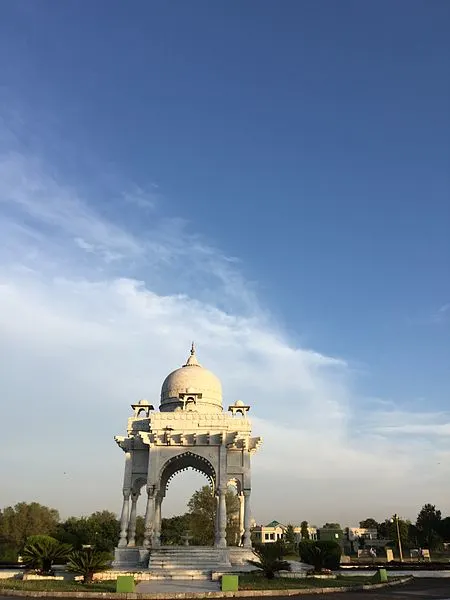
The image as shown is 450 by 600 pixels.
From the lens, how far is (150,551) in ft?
97.8

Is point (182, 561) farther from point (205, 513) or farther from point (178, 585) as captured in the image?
point (205, 513)

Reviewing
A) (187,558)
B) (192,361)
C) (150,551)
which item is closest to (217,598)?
(187,558)

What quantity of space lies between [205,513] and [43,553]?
36.2m

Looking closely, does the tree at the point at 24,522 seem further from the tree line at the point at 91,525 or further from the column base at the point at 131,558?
the column base at the point at 131,558

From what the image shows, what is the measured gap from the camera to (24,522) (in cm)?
6600

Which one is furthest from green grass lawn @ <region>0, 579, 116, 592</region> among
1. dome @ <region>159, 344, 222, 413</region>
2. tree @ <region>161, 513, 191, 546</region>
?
tree @ <region>161, 513, 191, 546</region>

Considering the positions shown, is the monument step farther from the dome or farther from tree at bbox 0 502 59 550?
tree at bbox 0 502 59 550

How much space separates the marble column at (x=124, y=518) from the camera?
3196cm

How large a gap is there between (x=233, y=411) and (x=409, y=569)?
14.7 meters

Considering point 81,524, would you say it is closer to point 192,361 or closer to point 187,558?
point 192,361

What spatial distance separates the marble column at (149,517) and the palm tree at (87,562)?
10265mm

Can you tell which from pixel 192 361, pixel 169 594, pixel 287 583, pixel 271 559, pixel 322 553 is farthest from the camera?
pixel 192 361

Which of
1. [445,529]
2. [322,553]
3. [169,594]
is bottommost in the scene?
[169,594]

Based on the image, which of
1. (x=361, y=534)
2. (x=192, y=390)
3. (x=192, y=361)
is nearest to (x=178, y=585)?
(x=192, y=390)
